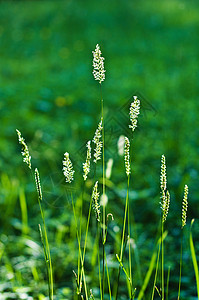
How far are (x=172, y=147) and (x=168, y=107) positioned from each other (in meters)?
1.03

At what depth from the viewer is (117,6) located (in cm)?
919

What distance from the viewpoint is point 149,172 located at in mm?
2588

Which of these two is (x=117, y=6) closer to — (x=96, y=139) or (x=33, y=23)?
(x=33, y=23)

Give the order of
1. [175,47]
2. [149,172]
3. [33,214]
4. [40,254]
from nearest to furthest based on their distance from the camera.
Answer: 1. [40,254]
2. [33,214]
3. [149,172]
4. [175,47]

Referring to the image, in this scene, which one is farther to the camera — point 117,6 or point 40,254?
point 117,6

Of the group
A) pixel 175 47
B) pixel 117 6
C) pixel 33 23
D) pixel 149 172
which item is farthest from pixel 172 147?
pixel 117 6

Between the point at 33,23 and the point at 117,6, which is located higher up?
the point at 117,6

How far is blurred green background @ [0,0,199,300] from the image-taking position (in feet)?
5.84

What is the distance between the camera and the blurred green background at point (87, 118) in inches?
70.1

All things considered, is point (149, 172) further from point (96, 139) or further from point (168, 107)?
point (96, 139)

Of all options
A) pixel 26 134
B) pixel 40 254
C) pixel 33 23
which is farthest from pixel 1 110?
pixel 33 23

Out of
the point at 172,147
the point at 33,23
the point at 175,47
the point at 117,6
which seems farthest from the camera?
the point at 117,6

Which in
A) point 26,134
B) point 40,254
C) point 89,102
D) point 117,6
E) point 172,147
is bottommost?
point 40,254

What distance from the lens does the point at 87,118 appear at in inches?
143
